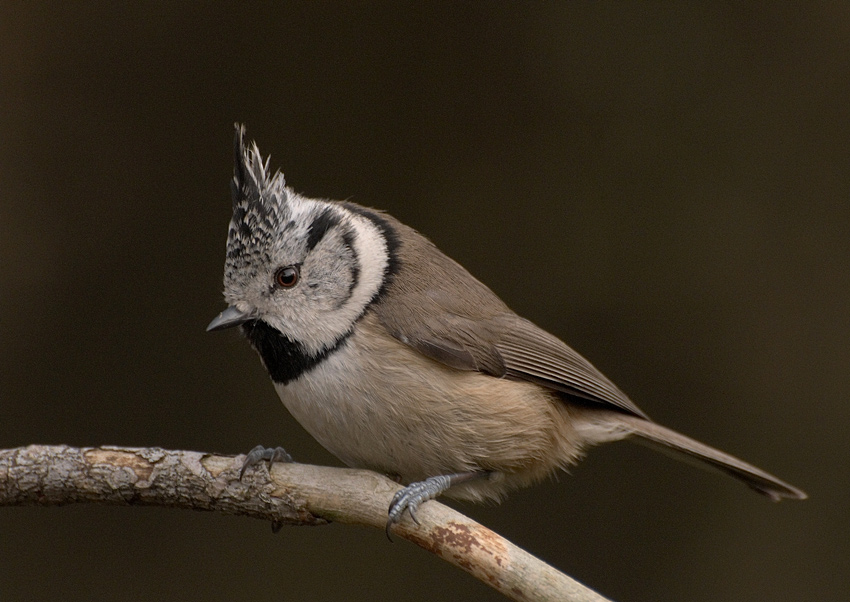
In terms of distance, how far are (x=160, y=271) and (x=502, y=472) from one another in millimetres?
1763

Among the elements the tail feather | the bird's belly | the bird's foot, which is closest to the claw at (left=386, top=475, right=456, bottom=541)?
the bird's foot

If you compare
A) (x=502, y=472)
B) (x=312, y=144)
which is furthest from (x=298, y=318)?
(x=312, y=144)

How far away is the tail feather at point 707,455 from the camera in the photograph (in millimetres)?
2574

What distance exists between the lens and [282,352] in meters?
2.22

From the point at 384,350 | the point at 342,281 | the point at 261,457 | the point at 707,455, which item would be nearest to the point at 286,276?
the point at 342,281

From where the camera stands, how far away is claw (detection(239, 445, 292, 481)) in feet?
6.73

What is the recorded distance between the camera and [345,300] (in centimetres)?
228

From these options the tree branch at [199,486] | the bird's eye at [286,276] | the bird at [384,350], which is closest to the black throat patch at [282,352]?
the bird at [384,350]

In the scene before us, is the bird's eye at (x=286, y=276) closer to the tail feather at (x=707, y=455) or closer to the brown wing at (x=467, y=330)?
the brown wing at (x=467, y=330)

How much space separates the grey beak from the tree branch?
33cm

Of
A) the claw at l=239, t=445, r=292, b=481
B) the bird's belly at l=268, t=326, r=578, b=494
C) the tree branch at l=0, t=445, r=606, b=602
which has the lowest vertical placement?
the tree branch at l=0, t=445, r=606, b=602

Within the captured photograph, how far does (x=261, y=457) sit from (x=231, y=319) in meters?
0.36

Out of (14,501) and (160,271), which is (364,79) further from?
(14,501)

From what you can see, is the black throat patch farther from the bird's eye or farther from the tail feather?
the tail feather
